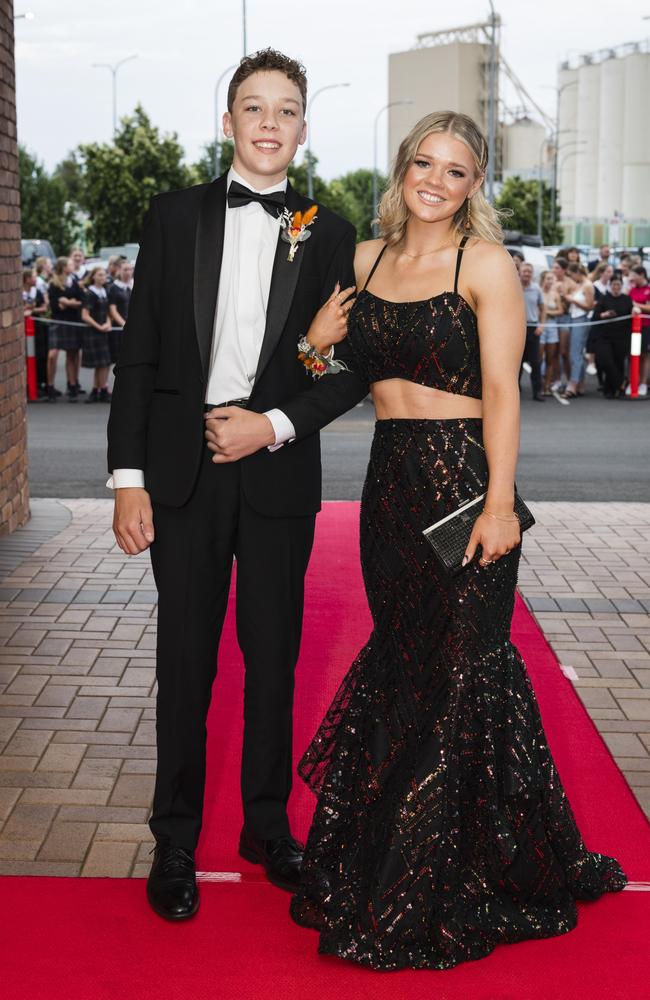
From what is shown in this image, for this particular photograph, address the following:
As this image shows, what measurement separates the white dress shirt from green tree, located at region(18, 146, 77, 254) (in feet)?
215

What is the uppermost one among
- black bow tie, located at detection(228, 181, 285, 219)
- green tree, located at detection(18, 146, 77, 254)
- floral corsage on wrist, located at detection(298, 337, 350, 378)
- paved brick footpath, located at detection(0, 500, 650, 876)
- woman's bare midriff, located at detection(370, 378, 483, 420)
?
green tree, located at detection(18, 146, 77, 254)

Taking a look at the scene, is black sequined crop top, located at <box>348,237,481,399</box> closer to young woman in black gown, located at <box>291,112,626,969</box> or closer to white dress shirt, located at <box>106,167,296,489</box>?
young woman in black gown, located at <box>291,112,626,969</box>

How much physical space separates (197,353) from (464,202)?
809 mm

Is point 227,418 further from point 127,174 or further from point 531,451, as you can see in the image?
point 127,174

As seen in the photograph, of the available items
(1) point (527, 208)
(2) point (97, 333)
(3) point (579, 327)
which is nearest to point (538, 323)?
(3) point (579, 327)

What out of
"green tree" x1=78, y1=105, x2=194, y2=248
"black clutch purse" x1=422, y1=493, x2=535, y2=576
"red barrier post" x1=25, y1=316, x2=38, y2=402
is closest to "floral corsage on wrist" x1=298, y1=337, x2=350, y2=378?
"black clutch purse" x1=422, y1=493, x2=535, y2=576

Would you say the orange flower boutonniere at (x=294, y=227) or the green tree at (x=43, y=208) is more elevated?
the green tree at (x=43, y=208)

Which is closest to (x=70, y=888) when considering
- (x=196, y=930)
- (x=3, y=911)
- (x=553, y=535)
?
(x=3, y=911)

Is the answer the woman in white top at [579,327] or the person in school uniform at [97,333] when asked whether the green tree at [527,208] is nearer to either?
the woman in white top at [579,327]

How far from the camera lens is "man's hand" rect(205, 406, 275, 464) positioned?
10.6 ft

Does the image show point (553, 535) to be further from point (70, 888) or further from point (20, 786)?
point (70, 888)

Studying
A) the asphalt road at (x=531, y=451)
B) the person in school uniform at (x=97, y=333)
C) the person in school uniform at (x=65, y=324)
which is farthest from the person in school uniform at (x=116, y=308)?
the asphalt road at (x=531, y=451)

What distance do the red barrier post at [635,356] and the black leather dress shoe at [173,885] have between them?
582 inches

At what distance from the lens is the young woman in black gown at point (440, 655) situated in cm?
319
